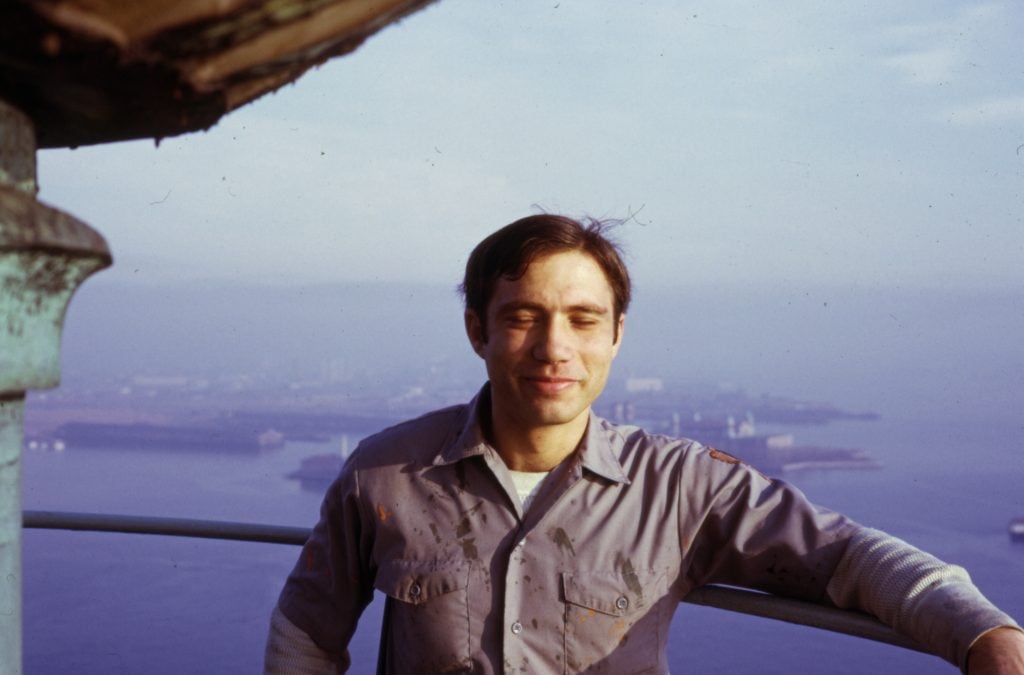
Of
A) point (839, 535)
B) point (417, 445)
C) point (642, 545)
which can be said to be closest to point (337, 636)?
point (417, 445)

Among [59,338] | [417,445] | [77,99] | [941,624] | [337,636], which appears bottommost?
[337,636]

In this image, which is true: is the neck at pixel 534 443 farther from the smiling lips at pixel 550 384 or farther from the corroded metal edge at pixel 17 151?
the corroded metal edge at pixel 17 151

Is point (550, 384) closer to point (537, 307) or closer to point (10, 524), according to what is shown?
point (537, 307)

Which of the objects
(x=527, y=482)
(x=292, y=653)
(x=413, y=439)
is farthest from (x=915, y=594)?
(x=292, y=653)

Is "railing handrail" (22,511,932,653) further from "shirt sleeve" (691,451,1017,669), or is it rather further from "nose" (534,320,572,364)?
"nose" (534,320,572,364)

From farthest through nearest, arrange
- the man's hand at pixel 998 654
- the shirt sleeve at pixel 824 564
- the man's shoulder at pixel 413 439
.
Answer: the man's shoulder at pixel 413 439
the shirt sleeve at pixel 824 564
the man's hand at pixel 998 654

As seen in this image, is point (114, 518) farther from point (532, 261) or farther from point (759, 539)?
point (759, 539)

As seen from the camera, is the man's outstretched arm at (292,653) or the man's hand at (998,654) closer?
the man's hand at (998,654)

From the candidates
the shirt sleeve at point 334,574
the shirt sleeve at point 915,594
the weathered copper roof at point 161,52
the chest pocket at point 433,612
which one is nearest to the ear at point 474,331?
the shirt sleeve at point 334,574
